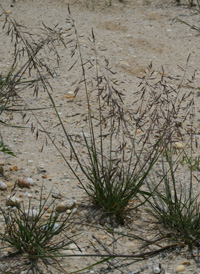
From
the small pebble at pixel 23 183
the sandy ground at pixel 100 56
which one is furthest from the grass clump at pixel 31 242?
the small pebble at pixel 23 183

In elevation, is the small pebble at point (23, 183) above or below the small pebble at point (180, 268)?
above

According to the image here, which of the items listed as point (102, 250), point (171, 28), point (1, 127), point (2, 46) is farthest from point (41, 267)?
point (171, 28)

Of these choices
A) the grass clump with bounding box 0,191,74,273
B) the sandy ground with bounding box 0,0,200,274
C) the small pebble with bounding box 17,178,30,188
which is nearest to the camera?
the grass clump with bounding box 0,191,74,273

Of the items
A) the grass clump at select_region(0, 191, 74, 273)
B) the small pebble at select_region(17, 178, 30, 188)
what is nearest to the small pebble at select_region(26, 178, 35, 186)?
the small pebble at select_region(17, 178, 30, 188)

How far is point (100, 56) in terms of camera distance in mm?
4445

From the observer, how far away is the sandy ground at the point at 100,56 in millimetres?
2191

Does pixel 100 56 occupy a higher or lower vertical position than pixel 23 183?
higher

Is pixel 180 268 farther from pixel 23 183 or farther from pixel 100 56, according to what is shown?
pixel 100 56

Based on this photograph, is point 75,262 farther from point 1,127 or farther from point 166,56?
point 166,56

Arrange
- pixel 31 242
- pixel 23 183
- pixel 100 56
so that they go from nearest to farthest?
pixel 31 242 → pixel 23 183 → pixel 100 56

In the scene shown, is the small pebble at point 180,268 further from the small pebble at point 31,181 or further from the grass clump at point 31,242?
the small pebble at point 31,181

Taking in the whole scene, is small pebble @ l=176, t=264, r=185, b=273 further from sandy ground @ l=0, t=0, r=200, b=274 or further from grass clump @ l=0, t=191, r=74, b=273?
grass clump @ l=0, t=191, r=74, b=273

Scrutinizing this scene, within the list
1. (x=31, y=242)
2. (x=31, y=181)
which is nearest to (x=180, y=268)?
(x=31, y=242)

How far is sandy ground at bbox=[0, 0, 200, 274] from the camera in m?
2.19
